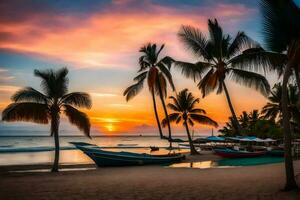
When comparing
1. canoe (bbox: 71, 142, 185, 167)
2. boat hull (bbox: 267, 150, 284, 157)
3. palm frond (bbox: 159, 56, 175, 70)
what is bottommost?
boat hull (bbox: 267, 150, 284, 157)

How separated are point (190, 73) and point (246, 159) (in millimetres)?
13826

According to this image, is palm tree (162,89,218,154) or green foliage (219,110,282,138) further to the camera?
green foliage (219,110,282,138)

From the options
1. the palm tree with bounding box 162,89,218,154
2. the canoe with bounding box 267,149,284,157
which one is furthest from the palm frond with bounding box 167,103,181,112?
the canoe with bounding box 267,149,284,157

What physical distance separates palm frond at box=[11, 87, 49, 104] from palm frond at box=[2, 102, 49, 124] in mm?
257

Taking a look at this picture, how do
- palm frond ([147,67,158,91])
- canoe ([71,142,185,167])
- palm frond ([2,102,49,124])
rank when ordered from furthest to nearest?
palm frond ([147,67,158,91])
canoe ([71,142,185,167])
palm frond ([2,102,49,124])

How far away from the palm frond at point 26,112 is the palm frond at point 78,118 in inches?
52.4

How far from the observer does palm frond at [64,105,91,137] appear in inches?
788

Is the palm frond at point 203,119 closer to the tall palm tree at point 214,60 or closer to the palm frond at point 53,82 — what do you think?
the tall palm tree at point 214,60

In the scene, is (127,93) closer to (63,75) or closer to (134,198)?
(63,75)

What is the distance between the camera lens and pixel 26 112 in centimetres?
1902

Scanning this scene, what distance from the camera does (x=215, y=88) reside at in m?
28.4

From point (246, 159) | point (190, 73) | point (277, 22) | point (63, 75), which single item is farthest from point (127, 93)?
point (277, 22)

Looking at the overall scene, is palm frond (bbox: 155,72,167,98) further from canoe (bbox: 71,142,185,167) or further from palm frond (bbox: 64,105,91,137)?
palm frond (bbox: 64,105,91,137)

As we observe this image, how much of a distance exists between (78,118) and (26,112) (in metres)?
3.09
